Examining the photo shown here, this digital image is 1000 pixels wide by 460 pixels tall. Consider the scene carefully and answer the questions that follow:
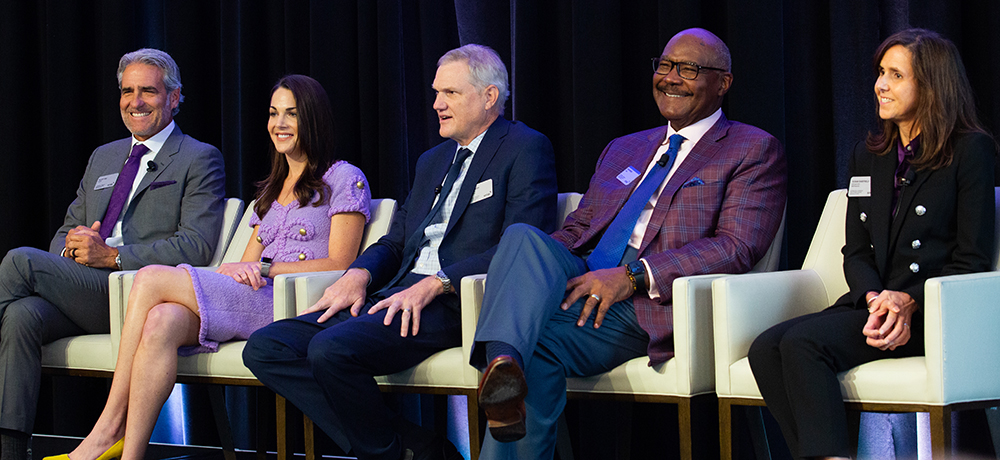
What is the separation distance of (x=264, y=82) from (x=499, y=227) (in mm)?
1760

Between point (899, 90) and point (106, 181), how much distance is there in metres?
2.70

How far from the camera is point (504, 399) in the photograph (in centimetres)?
191

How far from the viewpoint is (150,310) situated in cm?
270

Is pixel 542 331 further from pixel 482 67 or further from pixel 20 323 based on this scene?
pixel 20 323

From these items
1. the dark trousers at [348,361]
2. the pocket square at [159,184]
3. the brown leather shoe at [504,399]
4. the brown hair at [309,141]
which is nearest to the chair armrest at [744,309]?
the brown leather shoe at [504,399]

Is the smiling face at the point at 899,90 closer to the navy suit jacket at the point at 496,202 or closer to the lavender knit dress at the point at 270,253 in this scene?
the navy suit jacket at the point at 496,202

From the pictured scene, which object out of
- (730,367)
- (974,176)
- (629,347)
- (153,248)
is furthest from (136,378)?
(974,176)

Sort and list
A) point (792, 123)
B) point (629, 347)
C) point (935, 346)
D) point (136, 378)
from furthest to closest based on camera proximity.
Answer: point (792, 123) → point (136, 378) → point (629, 347) → point (935, 346)

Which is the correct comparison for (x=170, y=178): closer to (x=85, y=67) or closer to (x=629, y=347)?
(x=85, y=67)

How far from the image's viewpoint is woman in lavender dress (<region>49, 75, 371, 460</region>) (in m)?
2.62

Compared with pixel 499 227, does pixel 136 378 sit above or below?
below

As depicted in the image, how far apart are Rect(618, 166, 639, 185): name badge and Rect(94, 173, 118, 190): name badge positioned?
1.91m

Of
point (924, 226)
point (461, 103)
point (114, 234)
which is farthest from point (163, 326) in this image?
point (924, 226)

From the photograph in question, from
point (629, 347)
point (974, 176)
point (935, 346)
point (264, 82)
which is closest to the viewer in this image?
point (935, 346)
